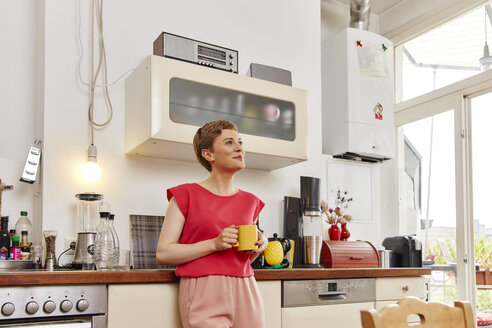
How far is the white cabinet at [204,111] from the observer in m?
2.45

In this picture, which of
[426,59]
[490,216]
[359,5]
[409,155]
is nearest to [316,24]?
[359,5]

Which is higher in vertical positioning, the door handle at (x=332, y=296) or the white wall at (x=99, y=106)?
the white wall at (x=99, y=106)

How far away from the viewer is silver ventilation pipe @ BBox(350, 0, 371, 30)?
3822mm

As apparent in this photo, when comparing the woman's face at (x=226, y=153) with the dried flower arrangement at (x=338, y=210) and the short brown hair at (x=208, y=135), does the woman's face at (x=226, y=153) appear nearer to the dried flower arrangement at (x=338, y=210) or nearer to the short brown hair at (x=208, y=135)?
the short brown hair at (x=208, y=135)

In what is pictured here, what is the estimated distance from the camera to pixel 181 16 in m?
2.95

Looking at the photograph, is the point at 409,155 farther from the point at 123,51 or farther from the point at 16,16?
the point at 16,16

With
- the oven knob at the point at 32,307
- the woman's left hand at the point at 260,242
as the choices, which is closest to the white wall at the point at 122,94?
the oven knob at the point at 32,307

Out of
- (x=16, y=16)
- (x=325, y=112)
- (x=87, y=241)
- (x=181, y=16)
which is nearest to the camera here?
(x=87, y=241)


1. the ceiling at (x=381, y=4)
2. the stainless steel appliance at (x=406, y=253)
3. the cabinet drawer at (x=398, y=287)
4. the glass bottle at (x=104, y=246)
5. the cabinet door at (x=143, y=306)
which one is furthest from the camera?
the ceiling at (x=381, y=4)

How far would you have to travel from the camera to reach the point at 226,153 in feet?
6.59

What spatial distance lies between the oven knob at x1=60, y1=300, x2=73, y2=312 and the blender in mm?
448

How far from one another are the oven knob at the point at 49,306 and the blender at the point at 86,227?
48 cm

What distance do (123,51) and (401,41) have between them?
95.2 inches

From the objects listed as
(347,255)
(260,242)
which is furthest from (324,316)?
(260,242)
